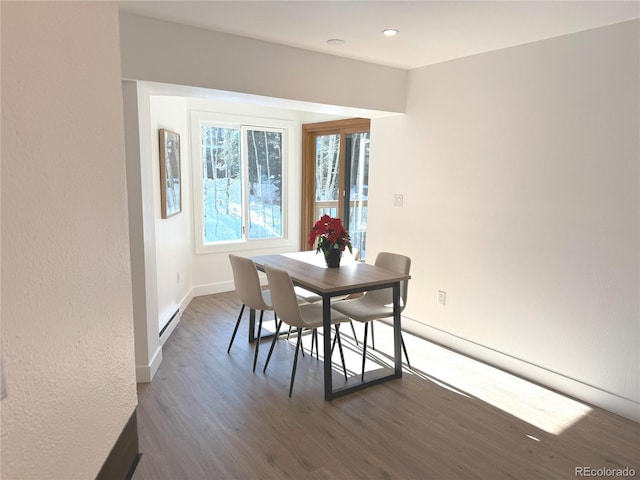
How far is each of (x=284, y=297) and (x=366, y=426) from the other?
97 centimetres

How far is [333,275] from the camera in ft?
10.7

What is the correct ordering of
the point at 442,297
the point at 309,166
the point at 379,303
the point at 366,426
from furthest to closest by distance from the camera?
the point at 309,166
the point at 442,297
the point at 379,303
the point at 366,426

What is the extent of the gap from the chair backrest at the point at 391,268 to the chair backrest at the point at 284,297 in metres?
0.96

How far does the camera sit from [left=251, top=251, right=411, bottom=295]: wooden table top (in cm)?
297

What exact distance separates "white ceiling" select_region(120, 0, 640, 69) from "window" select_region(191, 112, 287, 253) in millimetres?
2391

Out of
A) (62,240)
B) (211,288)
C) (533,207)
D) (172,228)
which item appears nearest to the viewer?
(62,240)

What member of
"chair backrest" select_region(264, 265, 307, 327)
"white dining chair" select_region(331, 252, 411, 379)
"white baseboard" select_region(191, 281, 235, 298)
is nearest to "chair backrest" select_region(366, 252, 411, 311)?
"white dining chair" select_region(331, 252, 411, 379)

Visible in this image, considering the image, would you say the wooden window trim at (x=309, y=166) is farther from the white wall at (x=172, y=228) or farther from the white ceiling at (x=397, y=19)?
the white ceiling at (x=397, y=19)

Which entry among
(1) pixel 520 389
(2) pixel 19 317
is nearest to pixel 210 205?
(1) pixel 520 389

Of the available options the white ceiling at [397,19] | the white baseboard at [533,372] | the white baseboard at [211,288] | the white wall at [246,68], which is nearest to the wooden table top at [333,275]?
the white baseboard at [533,372]

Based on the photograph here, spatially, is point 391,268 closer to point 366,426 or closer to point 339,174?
point 366,426

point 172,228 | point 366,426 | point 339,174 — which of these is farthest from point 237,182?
point 366,426

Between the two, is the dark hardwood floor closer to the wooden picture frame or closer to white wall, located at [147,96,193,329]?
white wall, located at [147,96,193,329]

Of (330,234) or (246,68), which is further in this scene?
(330,234)
